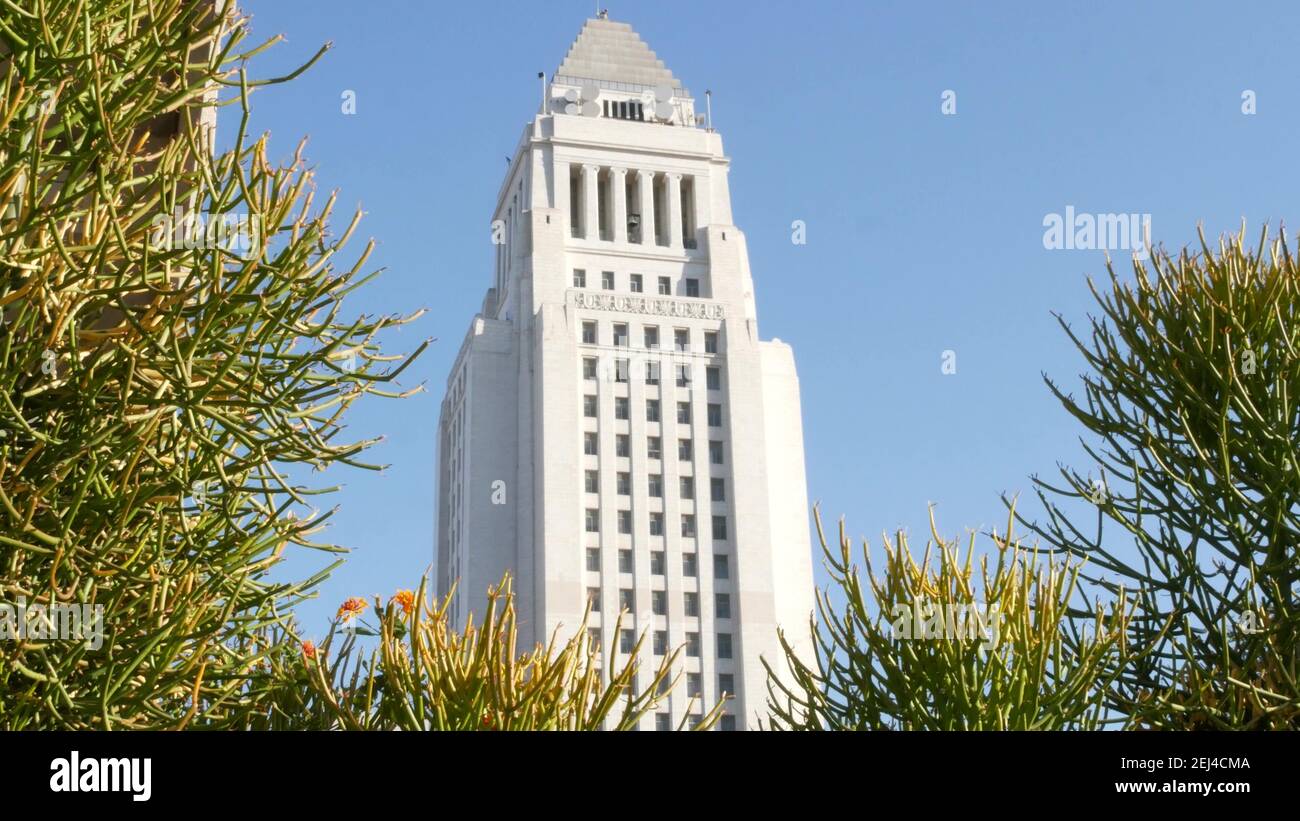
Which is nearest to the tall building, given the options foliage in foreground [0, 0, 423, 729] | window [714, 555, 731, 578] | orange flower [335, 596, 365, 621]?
window [714, 555, 731, 578]

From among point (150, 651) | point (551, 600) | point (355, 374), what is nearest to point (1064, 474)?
point (355, 374)

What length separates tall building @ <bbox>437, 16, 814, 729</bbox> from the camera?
71.9 metres

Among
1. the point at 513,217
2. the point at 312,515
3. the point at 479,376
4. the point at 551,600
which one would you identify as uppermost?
the point at 513,217

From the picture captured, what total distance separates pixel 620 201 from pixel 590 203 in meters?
2.06

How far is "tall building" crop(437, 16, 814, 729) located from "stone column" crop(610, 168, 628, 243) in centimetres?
12

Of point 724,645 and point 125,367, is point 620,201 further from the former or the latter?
point 125,367

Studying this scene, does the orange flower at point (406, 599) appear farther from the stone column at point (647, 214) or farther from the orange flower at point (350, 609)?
the stone column at point (647, 214)

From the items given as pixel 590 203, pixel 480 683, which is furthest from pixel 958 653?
pixel 590 203

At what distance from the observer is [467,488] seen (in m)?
75.9

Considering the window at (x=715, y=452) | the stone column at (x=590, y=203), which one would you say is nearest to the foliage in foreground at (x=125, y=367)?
the window at (x=715, y=452)

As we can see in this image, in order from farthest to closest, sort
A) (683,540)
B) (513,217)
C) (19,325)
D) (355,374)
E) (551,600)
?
1. (513,217)
2. (683,540)
3. (551,600)
4. (355,374)
5. (19,325)

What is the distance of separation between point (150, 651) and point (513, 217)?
77.4 metres

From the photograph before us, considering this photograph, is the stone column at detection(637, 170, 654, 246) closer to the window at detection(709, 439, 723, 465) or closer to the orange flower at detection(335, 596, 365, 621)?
the window at detection(709, 439, 723, 465)
